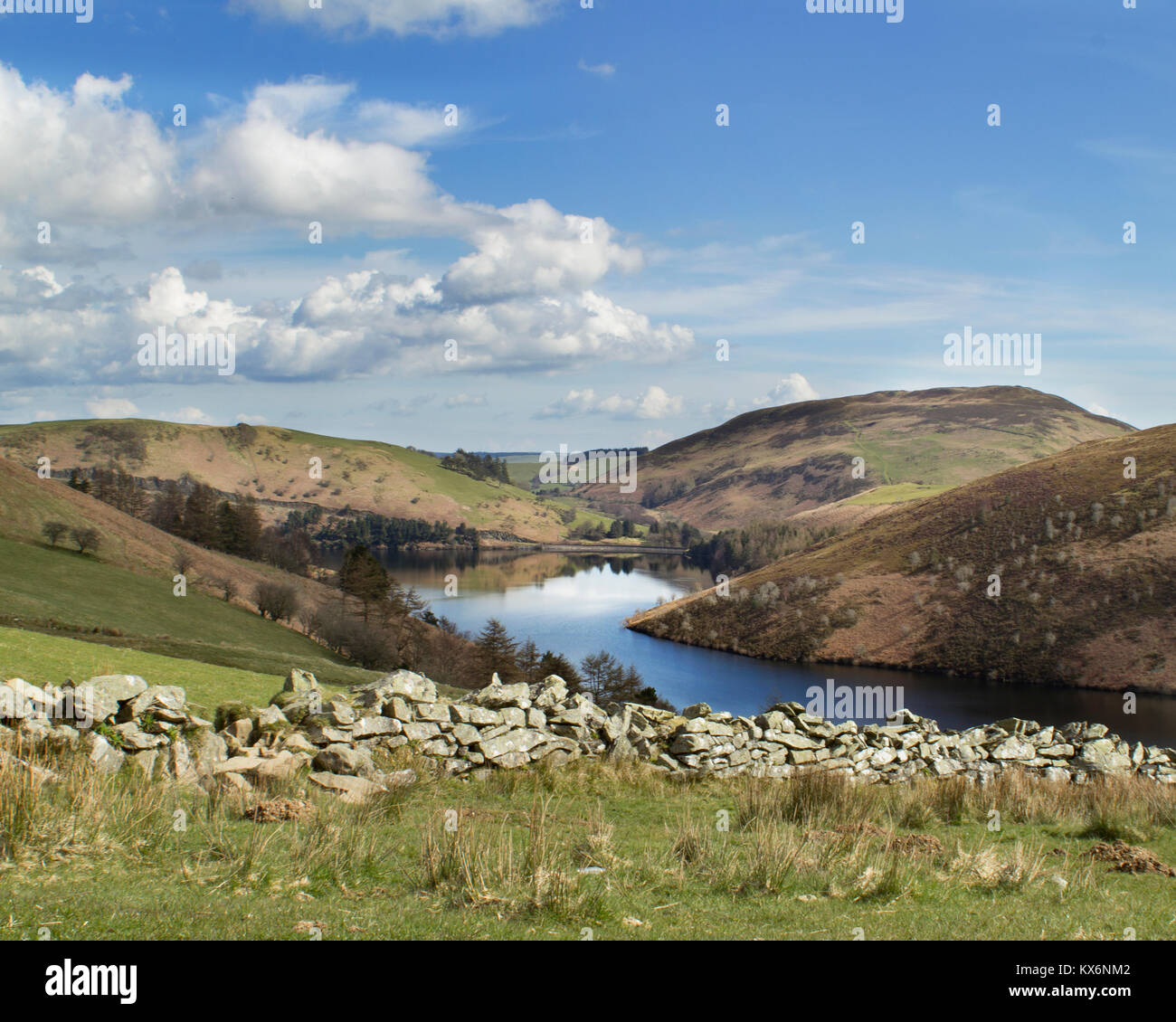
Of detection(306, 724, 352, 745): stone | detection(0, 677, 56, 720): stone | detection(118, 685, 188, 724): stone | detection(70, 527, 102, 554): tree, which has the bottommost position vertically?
detection(306, 724, 352, 745): stone

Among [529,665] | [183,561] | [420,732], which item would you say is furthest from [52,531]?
[420,732]

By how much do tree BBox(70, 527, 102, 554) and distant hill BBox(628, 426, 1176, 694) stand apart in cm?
5673

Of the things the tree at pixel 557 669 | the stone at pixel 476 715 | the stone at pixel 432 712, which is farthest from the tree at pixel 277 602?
the stone at pixel 476 715

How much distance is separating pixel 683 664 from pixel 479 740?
67.0m

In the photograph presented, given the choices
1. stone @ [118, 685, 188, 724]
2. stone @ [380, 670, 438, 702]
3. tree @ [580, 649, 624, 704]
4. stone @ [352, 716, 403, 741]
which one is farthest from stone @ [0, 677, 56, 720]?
→ tree @ [580, 649, 624, 704]

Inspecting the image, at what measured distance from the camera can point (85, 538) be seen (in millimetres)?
59969

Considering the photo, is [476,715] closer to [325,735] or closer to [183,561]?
[325,735]

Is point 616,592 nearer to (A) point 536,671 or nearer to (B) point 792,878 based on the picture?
(A) point 536,671

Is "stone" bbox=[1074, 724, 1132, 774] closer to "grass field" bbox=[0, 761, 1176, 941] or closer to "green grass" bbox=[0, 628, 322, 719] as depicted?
"grass field" bbox=[0, 761, 1176, 941]

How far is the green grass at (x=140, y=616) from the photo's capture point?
94.5 ft

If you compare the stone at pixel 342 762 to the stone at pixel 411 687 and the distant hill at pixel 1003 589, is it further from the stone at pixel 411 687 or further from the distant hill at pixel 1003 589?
the distant hill at pixel 1003 589

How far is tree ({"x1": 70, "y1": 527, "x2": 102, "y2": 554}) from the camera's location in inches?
2341

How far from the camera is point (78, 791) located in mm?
8016

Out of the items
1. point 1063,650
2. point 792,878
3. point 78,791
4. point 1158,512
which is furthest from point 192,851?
point 1158,512
